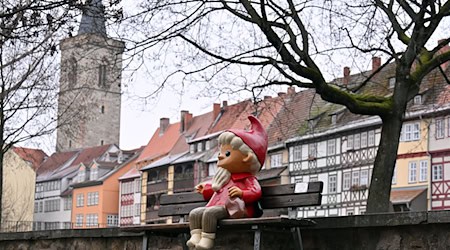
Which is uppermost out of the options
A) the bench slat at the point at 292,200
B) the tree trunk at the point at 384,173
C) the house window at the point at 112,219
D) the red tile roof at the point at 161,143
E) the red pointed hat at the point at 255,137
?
the red tile roof at the point at 161,143

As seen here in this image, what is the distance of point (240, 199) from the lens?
7.07 m

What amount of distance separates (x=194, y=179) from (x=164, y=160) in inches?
231

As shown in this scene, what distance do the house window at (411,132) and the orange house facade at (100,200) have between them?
35715 millimetres

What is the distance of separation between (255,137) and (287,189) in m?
0.56

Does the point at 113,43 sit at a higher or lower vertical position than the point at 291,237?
higher

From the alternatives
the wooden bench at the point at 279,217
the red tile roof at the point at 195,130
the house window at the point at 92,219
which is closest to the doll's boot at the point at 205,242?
the wooden bench at the point at 279,217

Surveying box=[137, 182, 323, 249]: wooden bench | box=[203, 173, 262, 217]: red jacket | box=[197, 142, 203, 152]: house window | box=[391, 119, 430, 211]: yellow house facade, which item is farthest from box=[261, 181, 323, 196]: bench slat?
box=[197, 142, 203, 152]: house window

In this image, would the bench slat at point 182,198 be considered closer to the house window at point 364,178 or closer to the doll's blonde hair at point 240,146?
the doll's blonde hair at point 240,146

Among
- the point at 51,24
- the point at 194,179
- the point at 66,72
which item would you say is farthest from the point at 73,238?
the point at 194,179

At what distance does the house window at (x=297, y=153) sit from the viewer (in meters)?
53.5

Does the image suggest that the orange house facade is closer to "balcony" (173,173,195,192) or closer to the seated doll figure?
"balcony" (173,173,195,192)

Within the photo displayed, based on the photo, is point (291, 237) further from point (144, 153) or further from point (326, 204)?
point (144, 153)

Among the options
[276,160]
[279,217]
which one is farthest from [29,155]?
[276,160]

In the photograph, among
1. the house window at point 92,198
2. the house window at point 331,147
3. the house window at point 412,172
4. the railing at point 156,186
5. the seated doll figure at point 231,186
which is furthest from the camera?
the house window at point 92,198
